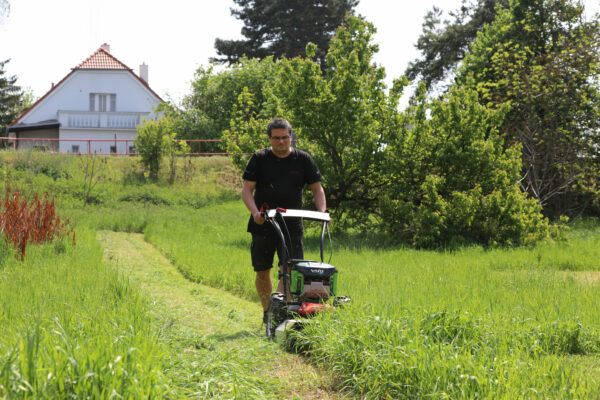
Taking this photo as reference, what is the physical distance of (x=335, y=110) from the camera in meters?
14.2

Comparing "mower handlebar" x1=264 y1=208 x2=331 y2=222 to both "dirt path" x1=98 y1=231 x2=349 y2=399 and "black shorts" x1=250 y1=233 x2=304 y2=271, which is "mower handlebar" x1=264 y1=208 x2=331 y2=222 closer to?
"black shorts" x1=250 y1=233 x2=304 y2=271

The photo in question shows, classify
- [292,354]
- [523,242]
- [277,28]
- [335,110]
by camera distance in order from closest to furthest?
[292,354]
[523,242]
[335,110]
[277,28]

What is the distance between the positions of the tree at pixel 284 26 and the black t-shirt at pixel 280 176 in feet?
120

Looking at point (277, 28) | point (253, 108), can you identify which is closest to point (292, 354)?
point (253, 108)

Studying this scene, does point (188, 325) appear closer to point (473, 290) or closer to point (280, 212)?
point (280, 212)

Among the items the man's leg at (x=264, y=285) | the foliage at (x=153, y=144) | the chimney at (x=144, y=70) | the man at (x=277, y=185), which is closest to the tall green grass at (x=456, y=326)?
the man's leg at (x=264, y=285)

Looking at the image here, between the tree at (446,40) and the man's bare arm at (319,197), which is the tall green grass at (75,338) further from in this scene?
the tree at (446,40)

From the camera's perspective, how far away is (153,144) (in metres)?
25.1

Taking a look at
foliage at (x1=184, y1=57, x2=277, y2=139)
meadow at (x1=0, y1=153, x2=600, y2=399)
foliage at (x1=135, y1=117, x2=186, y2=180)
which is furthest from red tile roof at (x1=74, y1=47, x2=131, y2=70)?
meadow at (x1=0, y1=153, x2=600, y2=399)

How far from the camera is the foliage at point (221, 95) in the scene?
37250mm

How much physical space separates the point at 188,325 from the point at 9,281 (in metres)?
2.08

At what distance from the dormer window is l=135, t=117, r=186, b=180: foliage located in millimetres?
17503

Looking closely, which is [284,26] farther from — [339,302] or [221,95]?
[339,302]

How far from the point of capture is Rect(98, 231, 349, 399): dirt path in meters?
4.30
